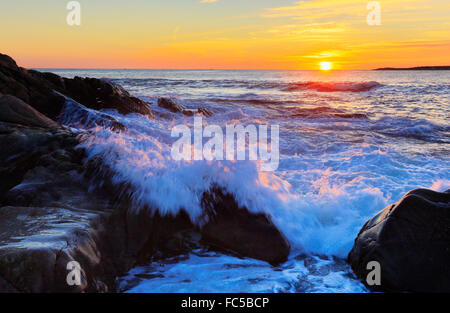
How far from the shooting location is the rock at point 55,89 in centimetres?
701

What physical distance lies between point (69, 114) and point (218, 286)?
18.9ft

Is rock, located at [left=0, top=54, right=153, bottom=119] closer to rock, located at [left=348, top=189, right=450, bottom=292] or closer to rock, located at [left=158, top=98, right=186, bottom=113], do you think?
rock, located at [left=158, top=98, right=186, bottom=113]

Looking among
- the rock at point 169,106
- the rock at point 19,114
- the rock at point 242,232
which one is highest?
the rock at point 169,106

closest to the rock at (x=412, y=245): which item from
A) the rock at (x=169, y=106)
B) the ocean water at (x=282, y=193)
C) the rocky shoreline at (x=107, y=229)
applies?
the rocky shoreline at (x=107, y=229)

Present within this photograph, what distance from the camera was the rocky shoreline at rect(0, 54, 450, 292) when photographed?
8.24 ft

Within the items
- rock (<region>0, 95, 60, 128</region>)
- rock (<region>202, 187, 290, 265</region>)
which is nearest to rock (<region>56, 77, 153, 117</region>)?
rock (<region>0, 95, 60, 128</region>)

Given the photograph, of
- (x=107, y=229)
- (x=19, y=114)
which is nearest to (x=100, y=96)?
(x=19, y=114)

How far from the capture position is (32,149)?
4.14 metres

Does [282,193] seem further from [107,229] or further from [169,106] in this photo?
[169,106]

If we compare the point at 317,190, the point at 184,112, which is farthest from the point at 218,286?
the point at 184,112

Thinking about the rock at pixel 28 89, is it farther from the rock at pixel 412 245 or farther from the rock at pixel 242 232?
the rock at pixel 412 245

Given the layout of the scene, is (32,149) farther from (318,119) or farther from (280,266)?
(318,119)

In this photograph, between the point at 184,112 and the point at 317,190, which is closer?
the point at 317,190

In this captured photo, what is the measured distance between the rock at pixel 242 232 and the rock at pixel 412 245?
757mm
